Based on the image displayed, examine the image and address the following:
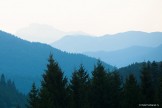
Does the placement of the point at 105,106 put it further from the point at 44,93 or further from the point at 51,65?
the point at 44,93

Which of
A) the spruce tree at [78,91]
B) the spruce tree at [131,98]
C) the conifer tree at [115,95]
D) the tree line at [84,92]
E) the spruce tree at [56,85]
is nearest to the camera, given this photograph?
the spruce tree at [56,85]

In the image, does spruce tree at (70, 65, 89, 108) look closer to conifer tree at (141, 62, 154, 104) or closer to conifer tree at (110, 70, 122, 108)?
conifer tree at (110, 70, 122, 108)

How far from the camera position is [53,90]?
38156mm

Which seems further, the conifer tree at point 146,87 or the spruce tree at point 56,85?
the conifer tree at point 146,87

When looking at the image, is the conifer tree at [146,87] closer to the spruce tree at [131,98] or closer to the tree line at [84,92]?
the tree line at [84,92]

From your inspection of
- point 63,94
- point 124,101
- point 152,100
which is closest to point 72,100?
point 63,94

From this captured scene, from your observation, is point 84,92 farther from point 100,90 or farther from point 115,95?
point 115,95

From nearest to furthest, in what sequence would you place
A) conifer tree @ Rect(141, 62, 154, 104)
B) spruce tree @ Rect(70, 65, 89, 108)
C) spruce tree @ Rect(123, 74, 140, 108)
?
spruce tree @ Rect(70, 65, 89, 108)
spruce tree @ Rect(123, 74, 140, 108)
conifer tree @ Rect(141, 62, 154, 104)

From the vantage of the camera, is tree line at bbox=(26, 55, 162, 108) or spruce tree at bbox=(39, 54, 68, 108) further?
tree line at bbox=(26, 55, 162, 108)

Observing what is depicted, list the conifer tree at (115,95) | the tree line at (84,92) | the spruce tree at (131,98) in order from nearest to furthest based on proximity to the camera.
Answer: the tree line at (84,92) < the spruce tree at (131,98) < the conifer tree at (115,95)

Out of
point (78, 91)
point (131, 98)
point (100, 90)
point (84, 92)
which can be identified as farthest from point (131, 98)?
point (78, 91)

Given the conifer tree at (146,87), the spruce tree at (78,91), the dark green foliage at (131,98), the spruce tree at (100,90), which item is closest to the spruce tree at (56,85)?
the spruce tree at (78,91)

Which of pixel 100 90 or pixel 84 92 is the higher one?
pixel 100 90

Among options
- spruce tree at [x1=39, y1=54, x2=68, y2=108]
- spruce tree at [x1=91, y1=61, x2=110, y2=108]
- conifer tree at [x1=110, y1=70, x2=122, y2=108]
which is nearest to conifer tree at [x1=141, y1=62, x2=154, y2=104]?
conifer tree at [x1=110, y1=70, x2=122, y2=108]
